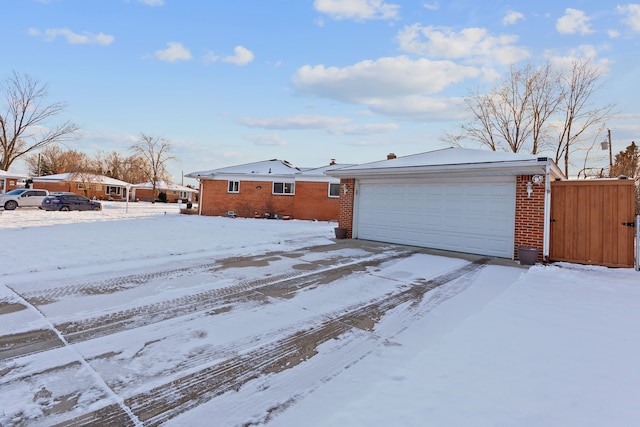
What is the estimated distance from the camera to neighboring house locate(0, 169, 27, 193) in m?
29.9

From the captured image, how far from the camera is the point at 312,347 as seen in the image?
3252mm

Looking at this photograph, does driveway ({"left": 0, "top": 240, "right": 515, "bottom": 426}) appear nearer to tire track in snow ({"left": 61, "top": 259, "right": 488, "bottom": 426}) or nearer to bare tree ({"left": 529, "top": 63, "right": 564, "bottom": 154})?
tire track in snow ({"left": 61, "top": 259, "right": 488, "bottom": 426})

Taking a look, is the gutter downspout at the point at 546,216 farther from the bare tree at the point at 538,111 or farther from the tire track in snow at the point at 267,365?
the bare tree at the point at 538,111

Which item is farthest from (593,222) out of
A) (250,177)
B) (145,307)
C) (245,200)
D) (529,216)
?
(245,200)

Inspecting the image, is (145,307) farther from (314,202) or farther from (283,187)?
(283,187)

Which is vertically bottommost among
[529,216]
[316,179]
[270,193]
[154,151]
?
[529,216]

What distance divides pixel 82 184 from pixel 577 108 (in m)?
49.8

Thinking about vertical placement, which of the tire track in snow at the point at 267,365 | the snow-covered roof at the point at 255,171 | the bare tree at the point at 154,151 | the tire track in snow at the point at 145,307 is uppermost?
the bare tree at the point at 154,151

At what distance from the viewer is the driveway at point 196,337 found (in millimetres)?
2359

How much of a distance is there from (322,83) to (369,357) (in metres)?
13.9

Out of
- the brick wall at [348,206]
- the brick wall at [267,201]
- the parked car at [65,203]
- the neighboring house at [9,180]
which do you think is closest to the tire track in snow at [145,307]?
the brick wall at [348,206]

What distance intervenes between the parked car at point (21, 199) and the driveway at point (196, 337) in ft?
74.0

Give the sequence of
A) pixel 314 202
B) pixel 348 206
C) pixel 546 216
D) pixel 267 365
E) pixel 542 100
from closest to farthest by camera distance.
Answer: pixel 267 365 < pixel 546 216 < pixel 348 206 < pixel 314 202 < pixel 542 100

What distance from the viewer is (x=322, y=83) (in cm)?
1480
